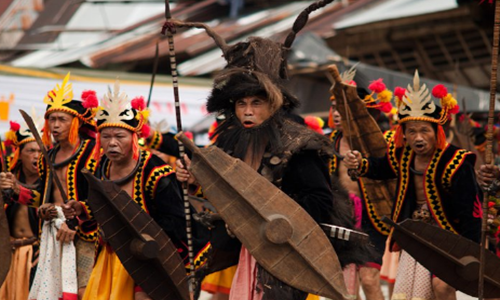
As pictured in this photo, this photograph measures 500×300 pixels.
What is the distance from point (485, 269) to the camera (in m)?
7.69

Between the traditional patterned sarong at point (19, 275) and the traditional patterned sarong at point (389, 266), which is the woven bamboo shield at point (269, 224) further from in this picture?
the traditional patterned sarong at point (389, 266)

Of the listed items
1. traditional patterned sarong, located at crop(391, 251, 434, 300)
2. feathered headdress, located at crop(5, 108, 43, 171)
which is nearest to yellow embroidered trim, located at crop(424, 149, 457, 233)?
traditional patterned sarong, located at crop(391, 251, 434, 300)

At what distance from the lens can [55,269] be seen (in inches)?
340

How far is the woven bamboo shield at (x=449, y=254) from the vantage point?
765cm

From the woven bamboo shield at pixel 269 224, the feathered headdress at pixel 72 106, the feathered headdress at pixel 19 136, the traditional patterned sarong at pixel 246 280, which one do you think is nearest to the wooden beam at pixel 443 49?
the feathered headdress at pixel 19 136

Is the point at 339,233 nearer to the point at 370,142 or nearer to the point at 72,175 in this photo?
the point at 72,175

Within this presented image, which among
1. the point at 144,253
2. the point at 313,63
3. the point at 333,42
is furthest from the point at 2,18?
the point at 144,253

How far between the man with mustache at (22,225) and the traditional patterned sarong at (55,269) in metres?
0.84

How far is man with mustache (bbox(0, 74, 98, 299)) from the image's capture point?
860 centimetres

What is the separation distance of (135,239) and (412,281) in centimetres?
207

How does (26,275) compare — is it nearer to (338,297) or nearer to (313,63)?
(338,297)

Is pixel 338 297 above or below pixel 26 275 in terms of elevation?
above

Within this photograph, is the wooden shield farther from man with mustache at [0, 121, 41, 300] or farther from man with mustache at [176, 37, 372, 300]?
man with mustache at [176, 37, 372, 300]

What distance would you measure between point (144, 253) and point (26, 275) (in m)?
2.73
